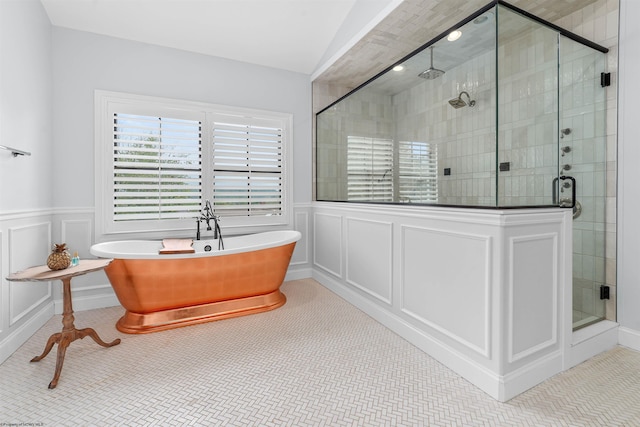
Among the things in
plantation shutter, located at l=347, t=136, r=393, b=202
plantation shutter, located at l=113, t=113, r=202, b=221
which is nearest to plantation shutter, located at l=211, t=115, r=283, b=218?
plantation shutter, located at l=113, t=113, r=202, b=221

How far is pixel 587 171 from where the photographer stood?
229cm

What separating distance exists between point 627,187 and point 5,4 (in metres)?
4.55

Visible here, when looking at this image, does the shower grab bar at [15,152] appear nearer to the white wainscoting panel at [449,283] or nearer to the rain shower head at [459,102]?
the white wainscoting panel at [449,283]

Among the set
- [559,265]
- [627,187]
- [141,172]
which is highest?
[141,172]

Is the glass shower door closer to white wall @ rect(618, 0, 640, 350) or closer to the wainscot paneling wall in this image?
white wall @ rect(618, 0, 640, 350)

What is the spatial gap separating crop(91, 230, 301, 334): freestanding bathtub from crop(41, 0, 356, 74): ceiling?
206cm

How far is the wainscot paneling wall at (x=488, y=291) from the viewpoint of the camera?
168 cm

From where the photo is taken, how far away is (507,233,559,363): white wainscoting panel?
1.69 meters

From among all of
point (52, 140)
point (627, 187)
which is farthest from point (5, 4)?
point (627, 187)

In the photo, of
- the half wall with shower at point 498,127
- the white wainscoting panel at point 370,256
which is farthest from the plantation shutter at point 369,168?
the white wainscoting panel at point 370,256

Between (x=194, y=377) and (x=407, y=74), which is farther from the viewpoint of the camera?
(x=407, y=74)

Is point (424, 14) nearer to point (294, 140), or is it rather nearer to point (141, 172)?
point (294, 140)

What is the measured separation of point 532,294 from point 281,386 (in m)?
1.56

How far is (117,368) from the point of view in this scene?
1948 millimetres
